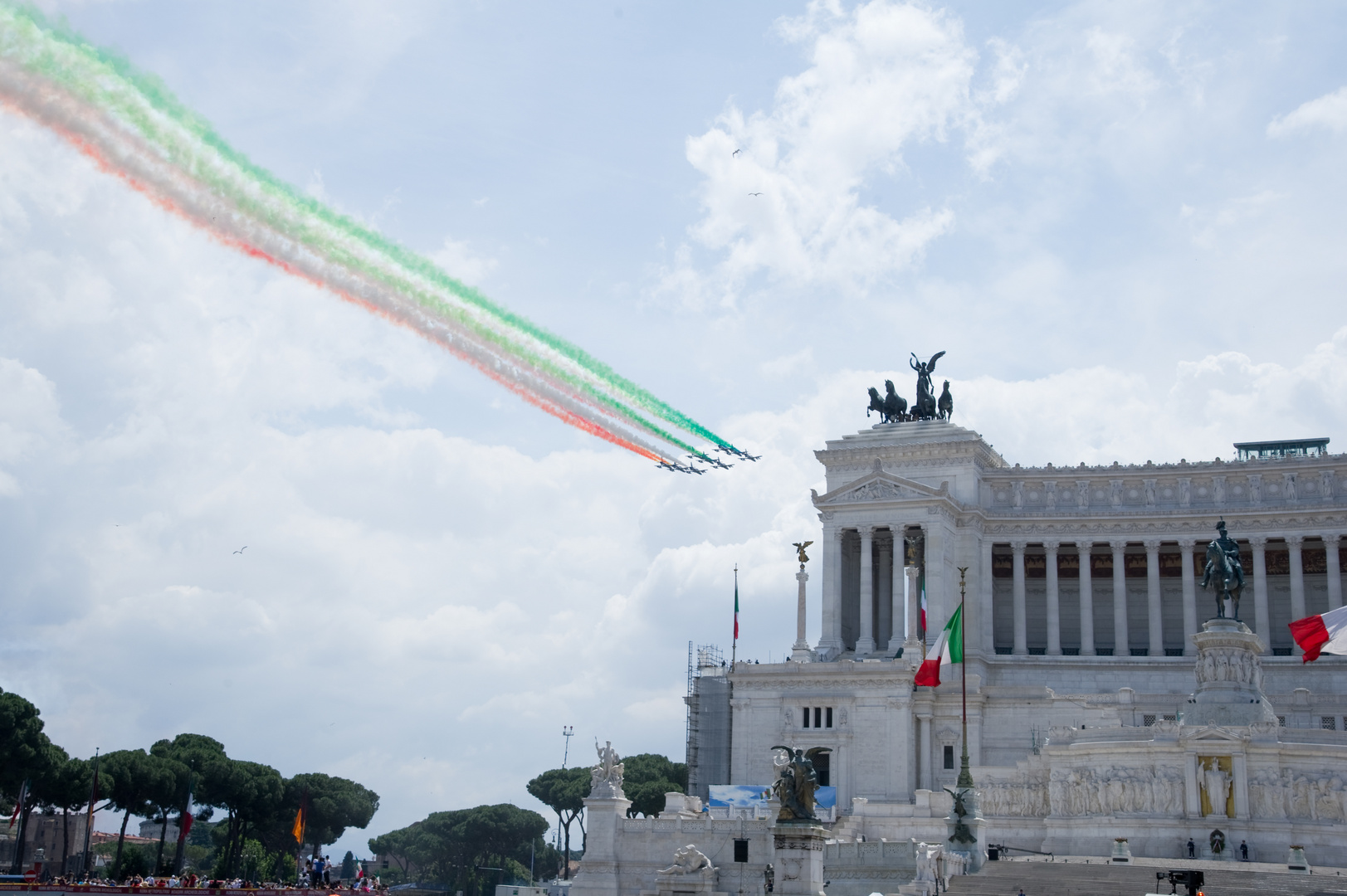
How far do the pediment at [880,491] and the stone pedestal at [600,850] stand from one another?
33.4 m

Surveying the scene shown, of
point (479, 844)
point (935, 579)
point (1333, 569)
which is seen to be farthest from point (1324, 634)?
point (479, 844)

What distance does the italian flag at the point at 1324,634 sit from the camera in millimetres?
41719

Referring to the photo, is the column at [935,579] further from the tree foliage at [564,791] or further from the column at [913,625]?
the tree foliage at [564,791]

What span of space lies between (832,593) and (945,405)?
17251mm

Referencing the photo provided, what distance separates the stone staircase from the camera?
155ft

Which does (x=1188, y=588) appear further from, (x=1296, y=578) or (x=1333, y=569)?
(x=1333, y=569)

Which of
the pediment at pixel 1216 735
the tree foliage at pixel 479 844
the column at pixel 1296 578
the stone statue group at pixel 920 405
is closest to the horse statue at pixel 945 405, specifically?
the stone statue group at pixel 920 405

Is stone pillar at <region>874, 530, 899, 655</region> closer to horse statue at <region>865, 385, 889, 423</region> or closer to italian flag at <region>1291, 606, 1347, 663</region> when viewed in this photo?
horse statue at <region>865, 385, 889, 423</region>

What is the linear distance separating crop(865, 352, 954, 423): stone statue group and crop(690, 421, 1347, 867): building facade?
2540 mm

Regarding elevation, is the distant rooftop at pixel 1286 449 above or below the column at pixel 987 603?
above

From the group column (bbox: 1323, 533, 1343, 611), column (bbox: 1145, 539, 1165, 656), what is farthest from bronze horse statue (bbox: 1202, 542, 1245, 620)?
column (bbox: 1323, 533, 1343, 611)

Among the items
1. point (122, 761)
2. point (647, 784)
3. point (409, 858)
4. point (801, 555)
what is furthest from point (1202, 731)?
point (409, 858)

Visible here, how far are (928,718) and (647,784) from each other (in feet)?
121

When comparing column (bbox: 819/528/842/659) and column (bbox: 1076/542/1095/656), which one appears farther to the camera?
column (bbox: 1076/542/1095/656)
